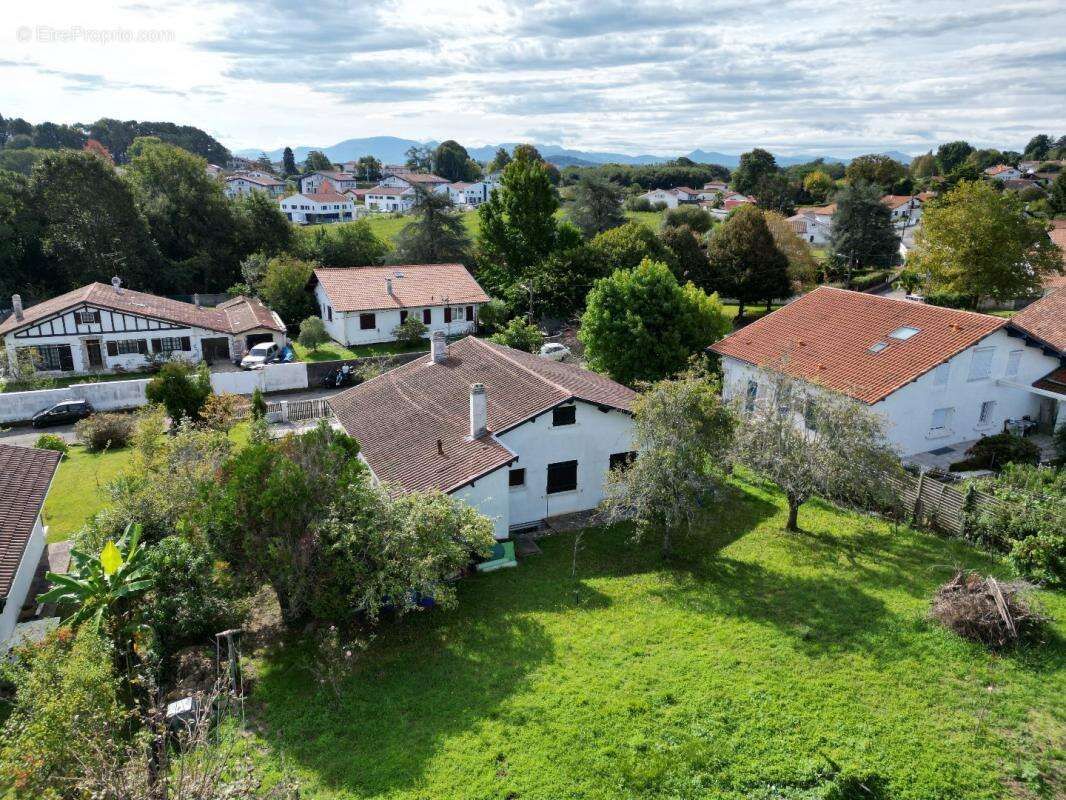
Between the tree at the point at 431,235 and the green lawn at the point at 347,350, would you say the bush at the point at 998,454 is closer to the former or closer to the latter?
the green lawn at the point at 347,350

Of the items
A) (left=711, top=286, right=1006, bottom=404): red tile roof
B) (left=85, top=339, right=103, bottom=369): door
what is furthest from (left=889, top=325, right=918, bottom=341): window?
(left=85, top=339, right=103, bottom=369): door

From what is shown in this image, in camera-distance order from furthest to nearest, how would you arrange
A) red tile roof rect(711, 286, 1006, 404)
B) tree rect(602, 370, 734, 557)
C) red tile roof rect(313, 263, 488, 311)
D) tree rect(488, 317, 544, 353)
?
red tile roof rect(313, 263, 488, 311) < tree rect(488, 317, 544, 353) < red tile roof rect(711, 286, 1006, 404) < tree rect(602, 370, 734, 557)

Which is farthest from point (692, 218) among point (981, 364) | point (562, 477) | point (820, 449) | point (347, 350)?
point (820, 449)

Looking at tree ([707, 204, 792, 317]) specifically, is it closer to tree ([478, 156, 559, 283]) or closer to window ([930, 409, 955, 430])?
tree ([478, 156, 559, 283])

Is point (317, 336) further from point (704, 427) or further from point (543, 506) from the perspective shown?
point (704, 427)

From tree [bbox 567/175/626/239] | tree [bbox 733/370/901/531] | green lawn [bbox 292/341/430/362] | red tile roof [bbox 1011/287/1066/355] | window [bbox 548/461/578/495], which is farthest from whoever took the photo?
tree [bbox 567/175/626/239]

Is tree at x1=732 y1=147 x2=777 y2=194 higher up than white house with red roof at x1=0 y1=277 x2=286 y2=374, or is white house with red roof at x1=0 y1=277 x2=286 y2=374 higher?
tree at x1=732 y1=147 x2=777 y2=194
